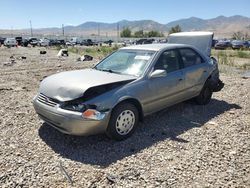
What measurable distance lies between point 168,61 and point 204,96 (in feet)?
5.70

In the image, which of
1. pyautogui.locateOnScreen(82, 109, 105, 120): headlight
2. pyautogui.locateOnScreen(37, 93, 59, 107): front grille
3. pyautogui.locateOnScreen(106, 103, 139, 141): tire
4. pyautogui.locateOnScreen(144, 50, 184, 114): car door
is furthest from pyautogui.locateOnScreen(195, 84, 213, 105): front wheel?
pyautogui.locateOnScreen(37, 93, 59, 107): front grille

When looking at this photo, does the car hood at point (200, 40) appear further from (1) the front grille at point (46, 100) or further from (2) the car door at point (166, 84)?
(1) the front grille at point (46, 100)

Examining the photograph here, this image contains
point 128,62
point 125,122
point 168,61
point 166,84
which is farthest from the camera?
point 168,61

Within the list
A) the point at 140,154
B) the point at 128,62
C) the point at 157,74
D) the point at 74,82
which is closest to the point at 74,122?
the point at 74,82

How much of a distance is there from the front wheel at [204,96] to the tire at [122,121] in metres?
2.48

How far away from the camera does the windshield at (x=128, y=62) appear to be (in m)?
5.19

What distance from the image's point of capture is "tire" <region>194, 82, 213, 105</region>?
22.1 feet

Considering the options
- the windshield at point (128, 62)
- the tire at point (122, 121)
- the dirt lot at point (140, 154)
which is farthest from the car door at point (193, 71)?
the tire at point (122, 121)

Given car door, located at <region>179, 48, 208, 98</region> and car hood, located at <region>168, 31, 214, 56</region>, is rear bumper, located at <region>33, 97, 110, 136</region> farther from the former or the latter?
car hood, located at <region>168, 31, 214, 56</region>

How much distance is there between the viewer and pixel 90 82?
454 cm

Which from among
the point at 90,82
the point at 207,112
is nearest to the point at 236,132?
the point at 207,112

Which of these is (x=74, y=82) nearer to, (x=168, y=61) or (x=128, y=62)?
(x=128, y=62)

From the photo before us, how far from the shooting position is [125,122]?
4.68 metres

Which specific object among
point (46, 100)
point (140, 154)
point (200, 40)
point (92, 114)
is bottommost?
point (140, 154)
